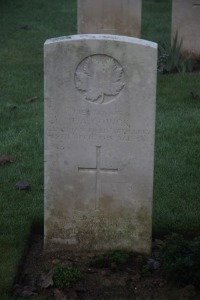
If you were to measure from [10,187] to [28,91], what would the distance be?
3475 mm

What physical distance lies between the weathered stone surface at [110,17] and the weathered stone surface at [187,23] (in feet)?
1.84

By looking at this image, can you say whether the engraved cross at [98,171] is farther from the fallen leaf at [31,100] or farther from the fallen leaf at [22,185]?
the fallen leaf at [31,100]

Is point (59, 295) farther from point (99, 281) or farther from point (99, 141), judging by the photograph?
point (99, 141)

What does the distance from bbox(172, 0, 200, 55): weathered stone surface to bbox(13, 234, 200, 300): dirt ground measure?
6335 mm

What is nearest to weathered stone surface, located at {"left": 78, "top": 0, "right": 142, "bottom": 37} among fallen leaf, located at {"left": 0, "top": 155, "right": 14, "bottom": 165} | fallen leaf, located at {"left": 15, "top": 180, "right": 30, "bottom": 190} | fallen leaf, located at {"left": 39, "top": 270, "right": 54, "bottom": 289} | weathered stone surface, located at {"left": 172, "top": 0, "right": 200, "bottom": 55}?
weathered stone surface, located at {"left": 172, "top": 0, "right": 200, "bottom": 55}

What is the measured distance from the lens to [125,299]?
16.1ft

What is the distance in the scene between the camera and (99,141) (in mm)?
5227

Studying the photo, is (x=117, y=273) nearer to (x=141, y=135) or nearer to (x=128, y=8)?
(x=141, y=135)

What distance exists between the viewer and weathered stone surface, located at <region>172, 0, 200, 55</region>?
1125 cm

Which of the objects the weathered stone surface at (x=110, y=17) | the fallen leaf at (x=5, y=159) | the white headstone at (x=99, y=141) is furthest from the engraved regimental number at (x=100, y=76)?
the weathered stone surface at (x=110, y=17)

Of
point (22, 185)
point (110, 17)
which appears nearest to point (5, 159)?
point (22, 185)

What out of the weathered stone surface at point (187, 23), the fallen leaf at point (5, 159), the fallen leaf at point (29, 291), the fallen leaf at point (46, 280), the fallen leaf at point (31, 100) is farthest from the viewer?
the weathered stone surface at point (187, 23)

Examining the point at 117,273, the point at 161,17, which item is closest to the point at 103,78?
the point at 117,273

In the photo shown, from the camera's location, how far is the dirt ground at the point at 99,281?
4.95m
